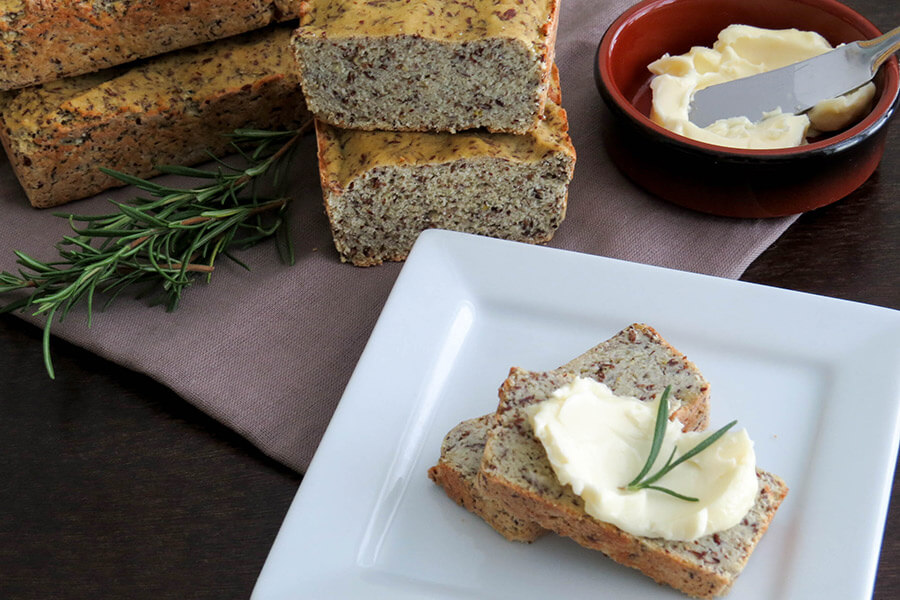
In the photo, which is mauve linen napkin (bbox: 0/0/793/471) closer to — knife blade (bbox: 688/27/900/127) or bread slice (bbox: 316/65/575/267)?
bread slice (bbox: 316/65/575/267)

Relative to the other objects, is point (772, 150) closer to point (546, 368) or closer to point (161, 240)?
point (546, 368)

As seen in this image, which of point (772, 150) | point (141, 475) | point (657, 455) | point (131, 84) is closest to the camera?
point (657, 455)

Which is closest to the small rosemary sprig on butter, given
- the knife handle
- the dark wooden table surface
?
the dark wooden table surface

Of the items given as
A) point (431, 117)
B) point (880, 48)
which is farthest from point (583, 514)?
point (880, 48)

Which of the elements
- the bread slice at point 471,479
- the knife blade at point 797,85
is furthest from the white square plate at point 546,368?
the knife blade at point 797,85

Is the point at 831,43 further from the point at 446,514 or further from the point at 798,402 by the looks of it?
the point at 446,514

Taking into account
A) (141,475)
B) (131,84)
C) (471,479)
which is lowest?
(141,475)

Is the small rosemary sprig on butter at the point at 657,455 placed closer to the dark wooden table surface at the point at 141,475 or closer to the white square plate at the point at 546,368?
the white square plate at the point at 546,368
